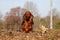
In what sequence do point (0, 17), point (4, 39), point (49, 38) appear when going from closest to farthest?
point (49, 38) → point (4, 39) → point (0, 17)

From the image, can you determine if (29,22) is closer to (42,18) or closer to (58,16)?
(42,18)

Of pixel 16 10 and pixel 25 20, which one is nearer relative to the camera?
pixel 25 20

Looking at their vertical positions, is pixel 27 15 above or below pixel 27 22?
above

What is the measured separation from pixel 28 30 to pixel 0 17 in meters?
9.31

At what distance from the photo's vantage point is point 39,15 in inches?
763

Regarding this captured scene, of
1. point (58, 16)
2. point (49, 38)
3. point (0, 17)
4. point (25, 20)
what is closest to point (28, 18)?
point (25, 20)

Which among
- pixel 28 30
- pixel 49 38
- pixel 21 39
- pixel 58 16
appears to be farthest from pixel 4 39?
pixel 58 16

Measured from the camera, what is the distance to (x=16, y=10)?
75.5 feet

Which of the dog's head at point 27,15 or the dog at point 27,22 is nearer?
the dog at point 27,22

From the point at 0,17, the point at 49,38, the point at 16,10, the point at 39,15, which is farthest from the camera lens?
the point at 16,10

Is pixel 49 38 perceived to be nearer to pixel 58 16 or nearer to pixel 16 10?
pixel 58 16

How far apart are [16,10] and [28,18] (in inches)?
540

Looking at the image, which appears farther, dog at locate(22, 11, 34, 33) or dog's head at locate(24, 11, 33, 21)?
dog's head at locate(24, 11, 33, 21)

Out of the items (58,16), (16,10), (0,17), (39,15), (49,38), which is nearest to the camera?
(49,38)
